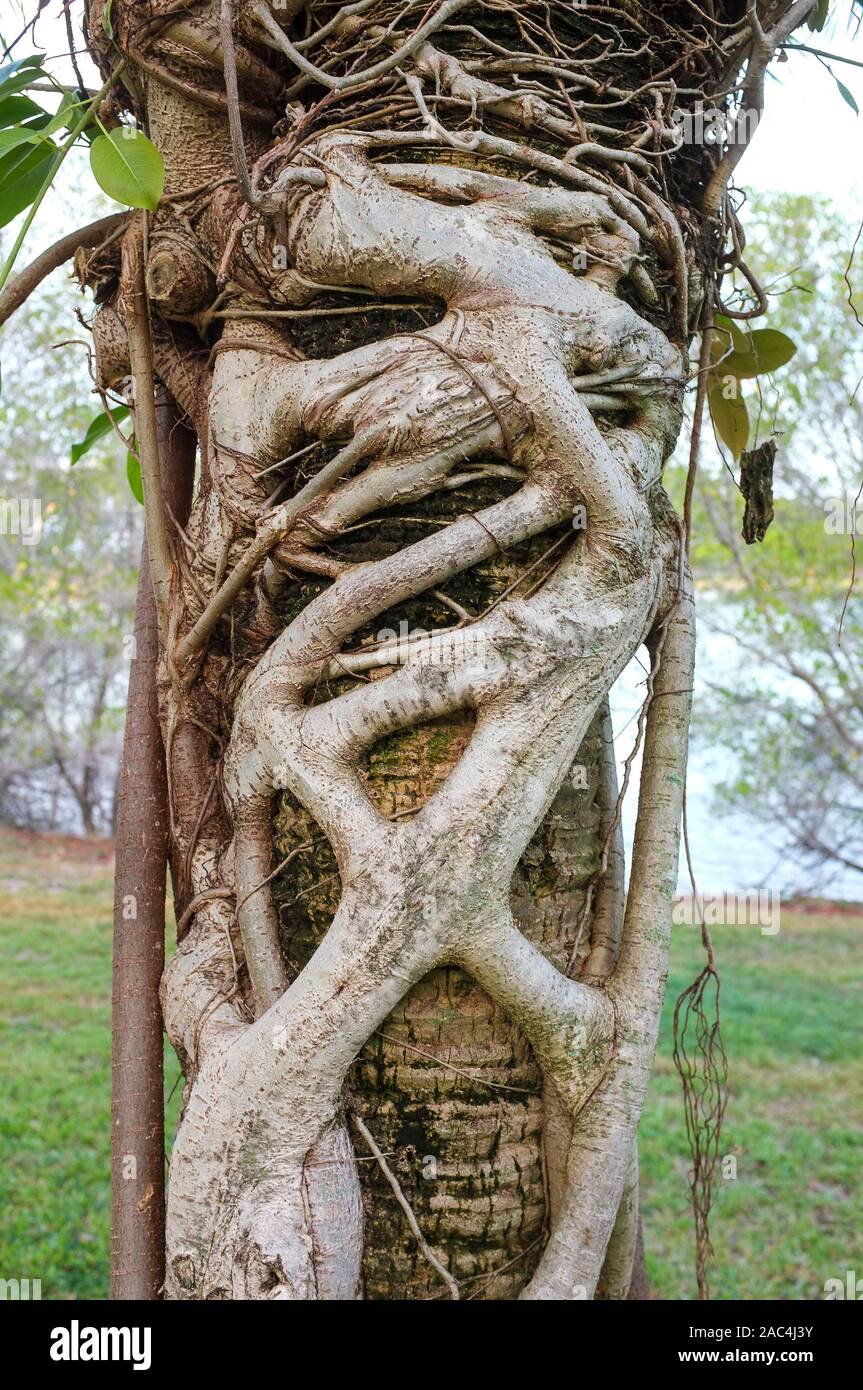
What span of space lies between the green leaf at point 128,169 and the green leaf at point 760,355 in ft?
4.22

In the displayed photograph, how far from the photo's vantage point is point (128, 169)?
1.53 metres

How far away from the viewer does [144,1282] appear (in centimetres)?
175

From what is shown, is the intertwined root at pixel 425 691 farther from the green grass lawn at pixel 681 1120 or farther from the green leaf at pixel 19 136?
the green grass lawn at pixel 681 1120

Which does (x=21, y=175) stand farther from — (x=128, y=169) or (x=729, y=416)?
(x=729, y=416)

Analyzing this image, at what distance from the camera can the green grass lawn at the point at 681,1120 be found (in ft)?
12.3

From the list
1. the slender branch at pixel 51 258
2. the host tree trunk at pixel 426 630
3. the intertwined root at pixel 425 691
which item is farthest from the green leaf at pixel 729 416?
the slender branch at pixel 51 258

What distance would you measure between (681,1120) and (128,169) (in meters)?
4.60

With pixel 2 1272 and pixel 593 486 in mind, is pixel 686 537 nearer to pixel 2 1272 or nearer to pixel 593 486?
pixel 593 486

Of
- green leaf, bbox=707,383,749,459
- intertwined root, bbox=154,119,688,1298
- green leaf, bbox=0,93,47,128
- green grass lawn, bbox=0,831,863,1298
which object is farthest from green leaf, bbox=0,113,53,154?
green grass lawn, bbox=0,831,863,1298

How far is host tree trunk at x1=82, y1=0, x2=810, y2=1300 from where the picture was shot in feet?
4.81

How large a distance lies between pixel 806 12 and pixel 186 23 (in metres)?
1.04

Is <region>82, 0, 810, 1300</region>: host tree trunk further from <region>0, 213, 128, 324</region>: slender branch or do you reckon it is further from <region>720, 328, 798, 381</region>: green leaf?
<region>720, 328, 798, 381</region>: green leaf

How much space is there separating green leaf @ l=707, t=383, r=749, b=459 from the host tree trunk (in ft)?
1.82

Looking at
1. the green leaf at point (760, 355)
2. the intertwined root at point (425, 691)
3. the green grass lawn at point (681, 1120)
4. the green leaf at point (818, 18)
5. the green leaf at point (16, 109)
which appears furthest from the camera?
the green grass lawn at point (681, 1120)
